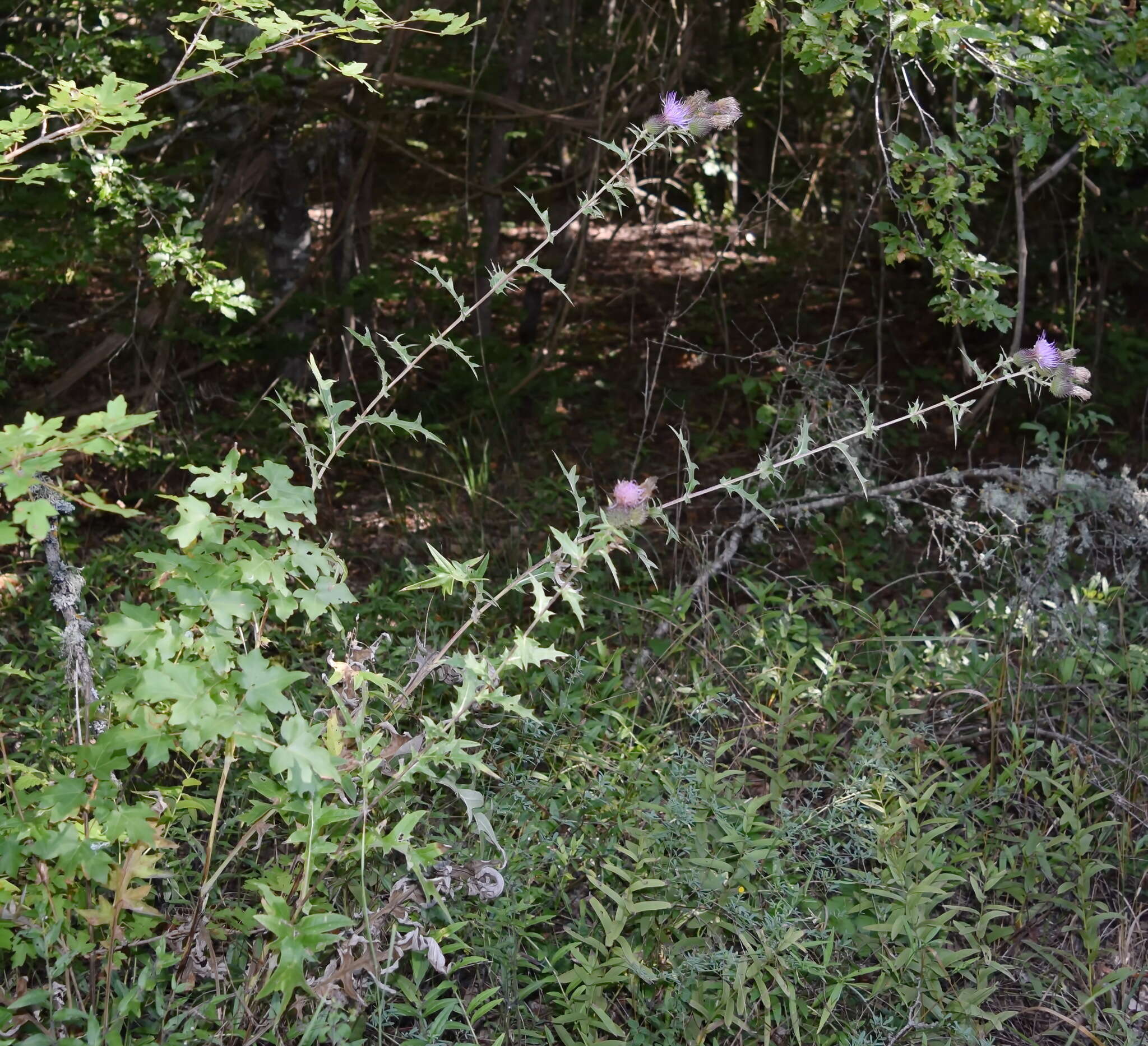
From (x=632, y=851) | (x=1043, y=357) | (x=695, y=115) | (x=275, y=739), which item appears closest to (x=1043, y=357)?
(x=1043, y=357)

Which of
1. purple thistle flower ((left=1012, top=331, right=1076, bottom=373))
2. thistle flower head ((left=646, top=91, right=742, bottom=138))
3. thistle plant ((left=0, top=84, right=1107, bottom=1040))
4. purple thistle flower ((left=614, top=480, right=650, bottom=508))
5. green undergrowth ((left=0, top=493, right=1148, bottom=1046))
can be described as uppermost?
thistle flower head ((left=646, top=91, right=742, bottom=138))

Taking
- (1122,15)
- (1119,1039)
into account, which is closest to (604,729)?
(1119,1039)

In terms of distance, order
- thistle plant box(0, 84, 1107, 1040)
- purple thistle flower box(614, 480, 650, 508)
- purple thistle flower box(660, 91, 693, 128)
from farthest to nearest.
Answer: purple thistle flower box(660, 91, 693, 128), purple thistle flower box(614, 480, 650, 508), thistle plant box(0, 84, 1107, 1040)

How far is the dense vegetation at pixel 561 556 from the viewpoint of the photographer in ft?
6.88

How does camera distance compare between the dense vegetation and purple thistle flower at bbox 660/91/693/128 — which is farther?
purple thistle flower at bbox 660/91/693/128

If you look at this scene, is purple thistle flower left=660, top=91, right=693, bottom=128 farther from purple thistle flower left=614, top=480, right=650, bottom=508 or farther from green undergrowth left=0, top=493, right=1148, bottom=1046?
green undergrowth left=0, top=493, right=1148, bottom=1046

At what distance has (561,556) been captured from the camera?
210 centimetres

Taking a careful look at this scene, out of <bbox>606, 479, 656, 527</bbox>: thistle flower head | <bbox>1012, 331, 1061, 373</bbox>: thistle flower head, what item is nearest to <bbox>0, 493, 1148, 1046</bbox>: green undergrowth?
<bbox>606, 479, 656, 527</bbox>: thistle flower head

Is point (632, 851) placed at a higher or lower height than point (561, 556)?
lower

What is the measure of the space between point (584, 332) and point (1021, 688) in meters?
3.95

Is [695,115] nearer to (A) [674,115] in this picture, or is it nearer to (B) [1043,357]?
(A) [674,115]

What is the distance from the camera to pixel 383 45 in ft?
15.9

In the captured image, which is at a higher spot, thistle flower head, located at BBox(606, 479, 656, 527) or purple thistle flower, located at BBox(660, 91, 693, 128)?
purple thistle flower, located at BBox(660, 91, 693, 128)

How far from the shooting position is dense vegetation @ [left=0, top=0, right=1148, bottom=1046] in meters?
2.10
